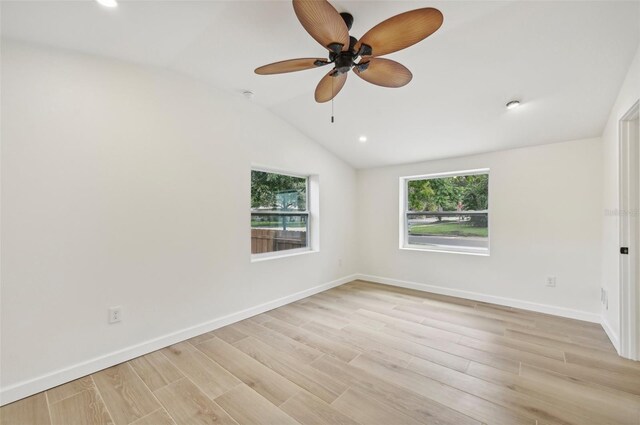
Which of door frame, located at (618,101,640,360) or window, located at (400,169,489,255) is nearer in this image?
door frame, located at (618,101,640,360)

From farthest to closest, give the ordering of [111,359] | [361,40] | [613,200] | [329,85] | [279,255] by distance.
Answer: [279,255] < [613,200] < [111,359] < [329,85] < [361,40]

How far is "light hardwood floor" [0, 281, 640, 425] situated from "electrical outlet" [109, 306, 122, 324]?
362mm

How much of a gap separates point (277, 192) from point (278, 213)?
0.29m

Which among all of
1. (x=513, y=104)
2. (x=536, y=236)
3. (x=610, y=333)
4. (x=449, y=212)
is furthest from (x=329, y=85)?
(x=610, y=333)

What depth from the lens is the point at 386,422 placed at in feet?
5.24

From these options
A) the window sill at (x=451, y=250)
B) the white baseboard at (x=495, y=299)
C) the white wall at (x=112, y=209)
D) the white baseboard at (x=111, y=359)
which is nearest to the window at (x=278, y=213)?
the white wall at (x=112, y=209)

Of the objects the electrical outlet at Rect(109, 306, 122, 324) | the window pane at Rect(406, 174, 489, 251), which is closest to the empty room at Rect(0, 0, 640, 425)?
the electrical outlet at Rect(109, 306, 122, 324)

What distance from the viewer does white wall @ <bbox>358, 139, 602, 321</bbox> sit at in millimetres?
3061

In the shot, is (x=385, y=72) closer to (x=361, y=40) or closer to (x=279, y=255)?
(x=361, y=40)

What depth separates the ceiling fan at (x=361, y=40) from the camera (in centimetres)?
130

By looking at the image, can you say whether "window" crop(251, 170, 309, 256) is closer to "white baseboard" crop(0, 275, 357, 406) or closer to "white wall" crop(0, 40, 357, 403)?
"white wall" crop(0, 40, 357, 403)

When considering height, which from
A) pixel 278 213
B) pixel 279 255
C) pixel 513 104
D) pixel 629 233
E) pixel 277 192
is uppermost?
pixel 513 104

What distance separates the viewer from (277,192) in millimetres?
3797

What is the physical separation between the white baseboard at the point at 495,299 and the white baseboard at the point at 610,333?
0.14 metres
